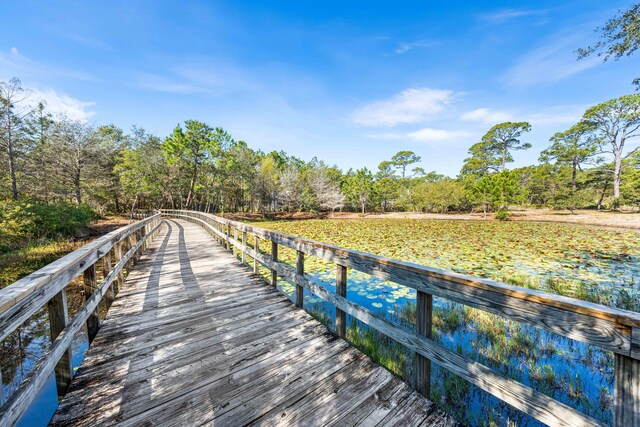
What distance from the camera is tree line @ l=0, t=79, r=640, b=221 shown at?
18266 millimetres

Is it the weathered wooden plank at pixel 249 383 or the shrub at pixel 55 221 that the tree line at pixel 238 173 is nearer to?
the shrub at pixel 55 221

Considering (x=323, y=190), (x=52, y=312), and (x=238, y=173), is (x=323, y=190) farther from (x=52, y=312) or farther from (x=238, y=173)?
(x=52, y=312)

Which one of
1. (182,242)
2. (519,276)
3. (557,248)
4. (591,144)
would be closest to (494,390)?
(519,276)

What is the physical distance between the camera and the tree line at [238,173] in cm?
1827

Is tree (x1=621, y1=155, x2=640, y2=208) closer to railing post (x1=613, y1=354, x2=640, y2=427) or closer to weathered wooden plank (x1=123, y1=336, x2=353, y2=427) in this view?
railing post (x1=613, y1=354, x2=640, y2=427)

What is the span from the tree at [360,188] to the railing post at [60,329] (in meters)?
36.4

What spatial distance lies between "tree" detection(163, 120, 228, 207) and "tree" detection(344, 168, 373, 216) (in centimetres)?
2021

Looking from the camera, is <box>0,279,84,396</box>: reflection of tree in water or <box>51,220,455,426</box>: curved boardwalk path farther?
<box>0,279,84,396</box>: reflection of tree in water

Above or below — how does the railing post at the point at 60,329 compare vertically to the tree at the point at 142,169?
below

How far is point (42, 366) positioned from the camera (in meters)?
1.57

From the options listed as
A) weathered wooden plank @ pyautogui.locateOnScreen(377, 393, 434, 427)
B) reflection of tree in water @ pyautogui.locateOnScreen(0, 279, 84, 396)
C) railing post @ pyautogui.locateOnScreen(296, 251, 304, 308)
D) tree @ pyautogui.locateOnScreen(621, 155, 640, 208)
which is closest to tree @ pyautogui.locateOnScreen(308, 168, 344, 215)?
tree @ pyautogui.locateOnScreen(621, 155, 640, 208)

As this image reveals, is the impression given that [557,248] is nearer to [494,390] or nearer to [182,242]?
[494,390]

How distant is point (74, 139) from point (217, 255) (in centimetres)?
2289

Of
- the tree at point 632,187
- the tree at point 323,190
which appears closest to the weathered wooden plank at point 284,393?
the tree at point 323,190
